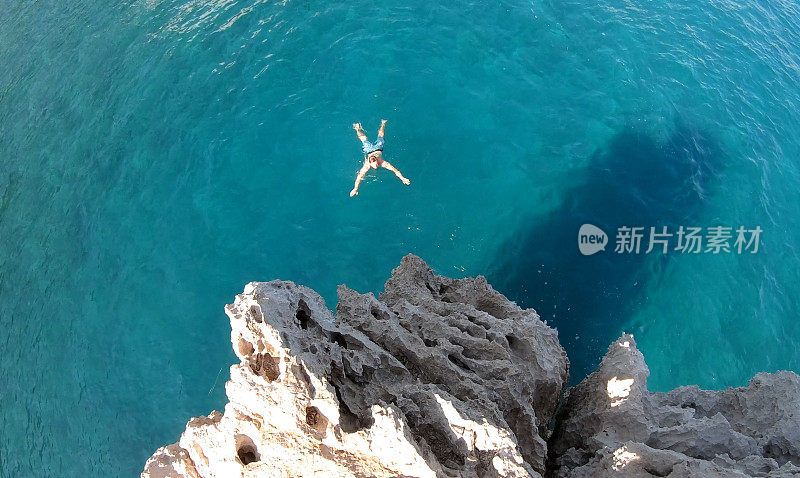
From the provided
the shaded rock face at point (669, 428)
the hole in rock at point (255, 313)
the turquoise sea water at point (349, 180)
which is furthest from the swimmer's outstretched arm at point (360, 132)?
the shaded rock face at point (669, 428)

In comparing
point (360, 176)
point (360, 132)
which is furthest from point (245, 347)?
point (360, 132)

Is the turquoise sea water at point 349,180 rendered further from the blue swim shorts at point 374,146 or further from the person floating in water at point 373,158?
the blue swim shorts at point 374,146

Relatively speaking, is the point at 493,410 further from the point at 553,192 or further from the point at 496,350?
the point at 553,192

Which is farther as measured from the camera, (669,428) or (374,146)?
(374,146)

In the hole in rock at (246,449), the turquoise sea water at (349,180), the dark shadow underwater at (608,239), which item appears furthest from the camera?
the dark shadow underwater at (608,239)

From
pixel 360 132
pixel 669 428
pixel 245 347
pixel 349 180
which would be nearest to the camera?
pixel 245 347

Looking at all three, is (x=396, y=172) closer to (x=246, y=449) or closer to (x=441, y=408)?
(x=441, y=408)
